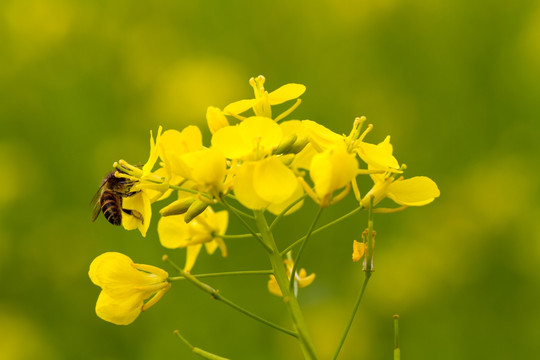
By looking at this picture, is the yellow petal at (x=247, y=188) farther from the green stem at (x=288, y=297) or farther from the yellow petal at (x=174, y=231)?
the yellow petal at (x=174, y=231)

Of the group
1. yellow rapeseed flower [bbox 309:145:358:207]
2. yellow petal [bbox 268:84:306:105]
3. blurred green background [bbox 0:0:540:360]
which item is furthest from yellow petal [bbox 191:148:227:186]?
blurred green background [bbox 0:0:540:360]

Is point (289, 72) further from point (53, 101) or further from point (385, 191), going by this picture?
point (385, 191)

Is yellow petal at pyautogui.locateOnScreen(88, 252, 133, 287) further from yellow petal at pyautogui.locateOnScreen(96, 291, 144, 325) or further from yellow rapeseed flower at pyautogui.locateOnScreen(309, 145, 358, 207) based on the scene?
yellow rapeseed flower at pyautogui.locateOnScreen(309, 145, 358, 207)

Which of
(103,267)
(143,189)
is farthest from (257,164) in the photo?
(103,267)

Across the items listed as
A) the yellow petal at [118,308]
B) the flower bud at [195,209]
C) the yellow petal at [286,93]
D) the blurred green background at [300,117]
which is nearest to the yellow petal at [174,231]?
the yellow petal at [118,308]

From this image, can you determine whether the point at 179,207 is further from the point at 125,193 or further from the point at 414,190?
the point at 414,190

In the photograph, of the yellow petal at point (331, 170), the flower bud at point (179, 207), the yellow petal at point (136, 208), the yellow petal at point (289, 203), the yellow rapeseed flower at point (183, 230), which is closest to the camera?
the yellow petal at point (331, 170)

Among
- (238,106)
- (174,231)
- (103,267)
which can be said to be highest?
(238,106)
